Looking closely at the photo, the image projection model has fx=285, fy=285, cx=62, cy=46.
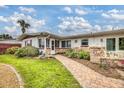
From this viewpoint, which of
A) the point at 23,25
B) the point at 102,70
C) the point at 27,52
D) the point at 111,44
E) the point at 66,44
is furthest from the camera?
the point at 111,44

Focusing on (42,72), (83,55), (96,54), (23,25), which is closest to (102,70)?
(96,54)

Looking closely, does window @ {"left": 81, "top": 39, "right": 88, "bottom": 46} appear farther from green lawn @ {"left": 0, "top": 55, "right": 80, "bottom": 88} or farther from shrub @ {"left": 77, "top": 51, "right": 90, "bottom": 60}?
green lawn @ {"left": 0, "top": 55, "right": 80, "bottom": 88}

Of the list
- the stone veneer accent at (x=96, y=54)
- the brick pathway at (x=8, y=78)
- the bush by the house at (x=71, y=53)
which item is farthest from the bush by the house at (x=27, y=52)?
the stone veneer accent at (x=96, y=54)

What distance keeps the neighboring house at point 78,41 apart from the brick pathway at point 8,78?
4.82 feet

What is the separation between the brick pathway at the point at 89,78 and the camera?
10.2 meters

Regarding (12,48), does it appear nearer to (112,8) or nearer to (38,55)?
(38,55)

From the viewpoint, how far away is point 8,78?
35.0 ft

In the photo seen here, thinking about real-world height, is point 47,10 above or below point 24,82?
above

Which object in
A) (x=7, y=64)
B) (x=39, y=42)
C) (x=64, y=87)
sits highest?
(x=39, y=42)

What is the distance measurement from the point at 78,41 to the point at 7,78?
387 cm

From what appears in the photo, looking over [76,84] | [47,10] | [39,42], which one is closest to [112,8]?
[47,10]

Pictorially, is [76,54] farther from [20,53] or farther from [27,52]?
[20,53]

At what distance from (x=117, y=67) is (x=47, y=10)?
378 cm

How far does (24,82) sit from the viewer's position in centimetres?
1034
